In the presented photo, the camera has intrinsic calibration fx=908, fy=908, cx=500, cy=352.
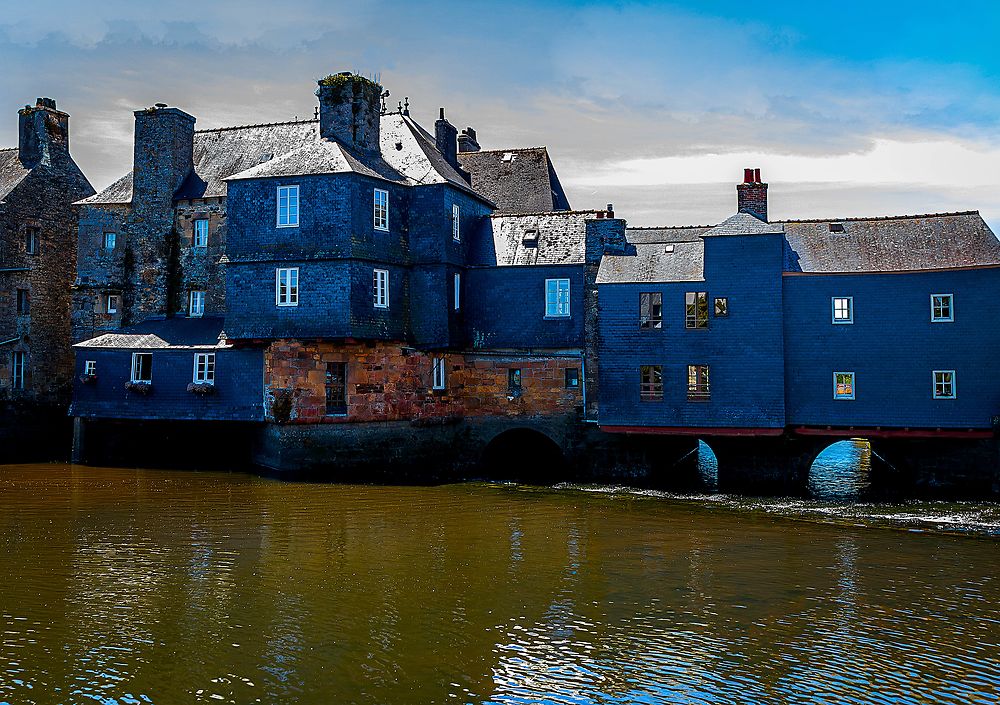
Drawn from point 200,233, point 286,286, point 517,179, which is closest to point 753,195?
point 517,179

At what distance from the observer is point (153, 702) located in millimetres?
12328

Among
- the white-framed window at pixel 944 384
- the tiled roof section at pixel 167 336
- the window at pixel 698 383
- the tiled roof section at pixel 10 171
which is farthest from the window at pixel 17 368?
the white-framed window at pixel 944 384

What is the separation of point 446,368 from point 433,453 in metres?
3.57

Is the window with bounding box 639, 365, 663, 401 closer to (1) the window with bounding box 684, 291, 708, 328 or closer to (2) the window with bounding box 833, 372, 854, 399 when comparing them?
(1) the window with bounding box 684, 291, 708, 328

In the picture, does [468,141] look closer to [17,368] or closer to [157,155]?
[157,155]

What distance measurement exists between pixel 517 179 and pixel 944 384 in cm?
2362

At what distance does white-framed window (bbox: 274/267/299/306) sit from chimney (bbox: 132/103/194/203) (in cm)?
1001

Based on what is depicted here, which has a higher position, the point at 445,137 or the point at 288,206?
the point at 445,137

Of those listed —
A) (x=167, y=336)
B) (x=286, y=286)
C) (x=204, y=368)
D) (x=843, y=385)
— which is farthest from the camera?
(x=167, y=336)

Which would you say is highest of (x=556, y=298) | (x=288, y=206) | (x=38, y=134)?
(x=38, y=134)

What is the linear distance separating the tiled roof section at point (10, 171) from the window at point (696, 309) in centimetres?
3212

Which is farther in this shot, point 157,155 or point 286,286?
point 157,155

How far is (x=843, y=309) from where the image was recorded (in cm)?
3128

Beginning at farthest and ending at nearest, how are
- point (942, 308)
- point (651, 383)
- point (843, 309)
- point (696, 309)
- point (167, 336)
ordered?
point (167, 336) → point (651, 383) → point (696, 309) → point (843, 309) → point (942, 308)
